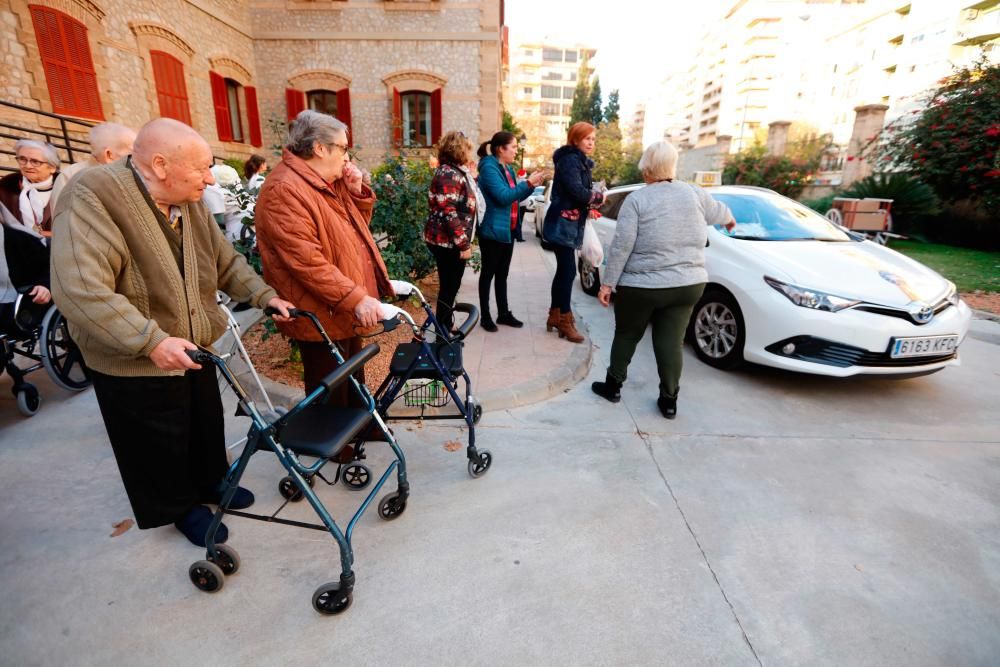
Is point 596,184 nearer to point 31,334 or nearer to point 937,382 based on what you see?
point 937,382

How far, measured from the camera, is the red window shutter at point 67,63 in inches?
374

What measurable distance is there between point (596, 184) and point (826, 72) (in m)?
71.1

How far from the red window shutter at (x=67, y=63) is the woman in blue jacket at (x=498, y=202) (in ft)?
33.3

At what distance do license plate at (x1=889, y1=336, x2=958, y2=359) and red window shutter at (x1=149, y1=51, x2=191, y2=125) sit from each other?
49.5 feet

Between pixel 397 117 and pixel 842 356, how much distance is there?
1492 centimetres

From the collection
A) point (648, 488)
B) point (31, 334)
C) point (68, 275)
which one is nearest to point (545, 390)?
point (648, 488)

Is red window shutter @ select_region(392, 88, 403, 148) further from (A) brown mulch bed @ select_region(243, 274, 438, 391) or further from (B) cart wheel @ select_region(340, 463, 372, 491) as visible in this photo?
(B) cart wheel @ select_region(340, 463, 372, 491)

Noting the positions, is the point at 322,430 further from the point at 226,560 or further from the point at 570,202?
the point at 570,202

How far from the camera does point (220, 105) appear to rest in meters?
14.2

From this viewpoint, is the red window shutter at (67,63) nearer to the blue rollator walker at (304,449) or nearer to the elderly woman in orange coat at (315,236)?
the elderly woman in orange coat at (315,236)

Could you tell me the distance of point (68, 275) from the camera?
1.70 metres

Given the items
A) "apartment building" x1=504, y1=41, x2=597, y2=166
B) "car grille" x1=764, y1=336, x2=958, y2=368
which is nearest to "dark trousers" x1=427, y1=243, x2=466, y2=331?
"car grille" x1=764, y1=336, x2=958, y2=368

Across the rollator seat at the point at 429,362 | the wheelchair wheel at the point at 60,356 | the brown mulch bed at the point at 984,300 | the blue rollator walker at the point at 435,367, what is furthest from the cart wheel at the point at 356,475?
the brown mulch bed at the point at 984,300

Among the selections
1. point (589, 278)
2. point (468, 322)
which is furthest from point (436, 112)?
point (468, 322)
